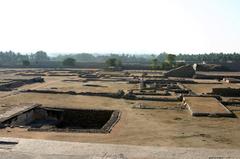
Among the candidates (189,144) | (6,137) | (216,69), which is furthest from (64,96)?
(216,69)

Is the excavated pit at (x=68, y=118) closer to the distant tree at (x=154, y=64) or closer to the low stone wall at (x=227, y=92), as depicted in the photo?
the low stone wall at (x=227, y=92)

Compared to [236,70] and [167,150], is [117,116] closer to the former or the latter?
[167,150]

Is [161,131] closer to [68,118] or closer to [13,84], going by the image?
[68,118]

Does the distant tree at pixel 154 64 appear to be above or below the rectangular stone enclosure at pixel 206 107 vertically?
above

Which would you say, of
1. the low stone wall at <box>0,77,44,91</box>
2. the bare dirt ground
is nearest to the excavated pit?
the bare dirt ground

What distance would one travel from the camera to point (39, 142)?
622 inches

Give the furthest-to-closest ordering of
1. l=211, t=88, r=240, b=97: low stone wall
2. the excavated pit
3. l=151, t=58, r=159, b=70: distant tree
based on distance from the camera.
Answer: l=151, t=58, r=159, b=70: distant tree, l=211, t=88, r=240, b=97: low stone wall, the excavated pit

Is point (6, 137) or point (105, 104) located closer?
point (6, 137)

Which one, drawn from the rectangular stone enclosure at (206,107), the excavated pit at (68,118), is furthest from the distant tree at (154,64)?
the excavated pit at (68,118)

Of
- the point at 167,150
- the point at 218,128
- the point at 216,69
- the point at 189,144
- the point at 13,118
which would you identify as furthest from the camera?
the point at 216,69

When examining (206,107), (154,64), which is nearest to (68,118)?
(206,107)

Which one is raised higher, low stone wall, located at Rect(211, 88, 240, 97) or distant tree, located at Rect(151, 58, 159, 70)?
distant tree, located at Rect(151, 58, 159, 70)

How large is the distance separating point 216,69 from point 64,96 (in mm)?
36885

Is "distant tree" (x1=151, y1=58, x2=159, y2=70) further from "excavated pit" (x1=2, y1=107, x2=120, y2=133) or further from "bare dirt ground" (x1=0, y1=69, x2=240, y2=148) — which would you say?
"excavated pit" (x1=2, y1=107, x2=120, y2=133)
